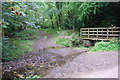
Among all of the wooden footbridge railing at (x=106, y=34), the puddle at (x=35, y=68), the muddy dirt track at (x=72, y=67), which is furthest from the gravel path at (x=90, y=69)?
the wooden footbridge railing at (x=106, y=34)

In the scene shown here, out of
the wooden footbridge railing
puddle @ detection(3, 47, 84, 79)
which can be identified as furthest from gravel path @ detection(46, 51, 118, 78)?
the wooden footbridge railing

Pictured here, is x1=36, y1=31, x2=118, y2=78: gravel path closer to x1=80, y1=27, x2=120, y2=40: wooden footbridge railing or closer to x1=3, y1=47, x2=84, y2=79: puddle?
x1=3, y1=47, x2=84, y2=79: puddle

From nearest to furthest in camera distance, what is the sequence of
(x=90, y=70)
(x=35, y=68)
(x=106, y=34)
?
(x=90, y=70)
(x=35, y=68)
(x=106, y=34)

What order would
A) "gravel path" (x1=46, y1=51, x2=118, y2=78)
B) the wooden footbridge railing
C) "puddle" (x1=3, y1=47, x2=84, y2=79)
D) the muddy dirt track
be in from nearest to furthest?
1. "gravel path" (x1=46, y1=51, x2=118, y2=78)
2. the muddy dirt track
3. "puddle" (x1=3, y1=47, x2=84, y2=79)
4. the wooden footbridge railing

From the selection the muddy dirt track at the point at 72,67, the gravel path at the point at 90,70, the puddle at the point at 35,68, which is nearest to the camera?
the gravel path at the point at 90,70

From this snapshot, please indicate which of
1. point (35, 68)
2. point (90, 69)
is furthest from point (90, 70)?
point (35, 68)

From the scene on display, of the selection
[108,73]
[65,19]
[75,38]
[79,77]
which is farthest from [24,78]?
[65,19]

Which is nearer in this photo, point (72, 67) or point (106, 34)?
point (72, 67)

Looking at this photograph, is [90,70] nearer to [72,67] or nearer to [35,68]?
[72,67]

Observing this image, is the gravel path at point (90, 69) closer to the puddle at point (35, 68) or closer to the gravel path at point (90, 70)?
the gravel path at point (90, 70)

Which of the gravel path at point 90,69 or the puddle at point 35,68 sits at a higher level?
the gravel path at point 90,69

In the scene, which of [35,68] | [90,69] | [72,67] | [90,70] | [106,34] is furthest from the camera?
[106,34]

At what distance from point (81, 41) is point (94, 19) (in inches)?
136

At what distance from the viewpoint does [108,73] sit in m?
4.09
